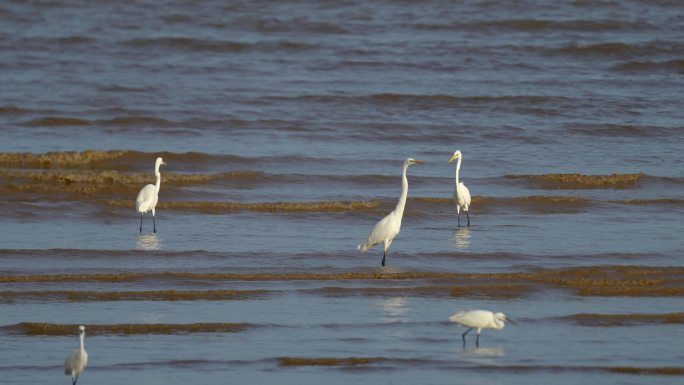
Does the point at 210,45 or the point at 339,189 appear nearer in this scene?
the point at 339,189

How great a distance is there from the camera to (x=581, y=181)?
16.8 metres

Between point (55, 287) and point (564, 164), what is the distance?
9.71m

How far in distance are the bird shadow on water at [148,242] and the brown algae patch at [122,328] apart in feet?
10.9

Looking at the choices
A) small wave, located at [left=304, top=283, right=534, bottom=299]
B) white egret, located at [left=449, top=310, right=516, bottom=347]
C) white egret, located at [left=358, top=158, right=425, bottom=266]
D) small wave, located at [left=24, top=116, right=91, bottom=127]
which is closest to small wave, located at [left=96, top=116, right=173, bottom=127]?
small wave, located at [left=24, top=116, right=91, bottom=127]

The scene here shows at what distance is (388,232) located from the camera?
39.7 feet

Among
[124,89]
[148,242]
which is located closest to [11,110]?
[124,89]

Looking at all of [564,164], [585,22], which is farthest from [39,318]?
[585,22]

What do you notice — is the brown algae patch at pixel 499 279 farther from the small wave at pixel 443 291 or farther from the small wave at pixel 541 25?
the small wave at pixel 541 25

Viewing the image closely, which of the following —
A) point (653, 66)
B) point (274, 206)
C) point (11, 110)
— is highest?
point (653, 66)

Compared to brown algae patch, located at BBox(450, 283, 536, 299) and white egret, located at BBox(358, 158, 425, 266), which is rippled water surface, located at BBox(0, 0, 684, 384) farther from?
white egret, located at BBox(358, 158, 425, 266)

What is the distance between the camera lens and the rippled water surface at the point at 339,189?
29.7ft

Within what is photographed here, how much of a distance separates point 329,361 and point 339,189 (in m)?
7.96

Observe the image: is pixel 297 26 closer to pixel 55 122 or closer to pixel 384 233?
pixel 55 122

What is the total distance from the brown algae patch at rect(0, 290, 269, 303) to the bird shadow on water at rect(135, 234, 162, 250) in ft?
7.09
